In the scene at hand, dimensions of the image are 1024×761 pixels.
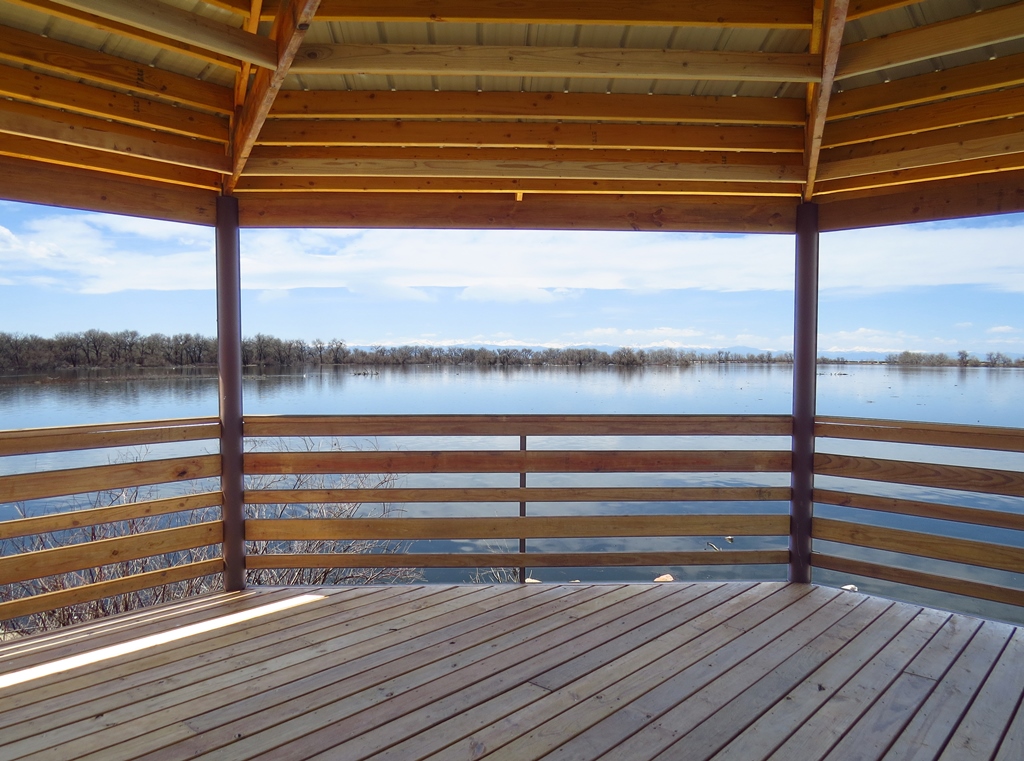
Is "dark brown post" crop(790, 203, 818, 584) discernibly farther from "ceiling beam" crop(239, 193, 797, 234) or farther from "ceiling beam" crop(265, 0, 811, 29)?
"ceiling beam" crop(265, 0, 811, 29)

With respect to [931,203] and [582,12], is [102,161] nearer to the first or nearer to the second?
[582,12]

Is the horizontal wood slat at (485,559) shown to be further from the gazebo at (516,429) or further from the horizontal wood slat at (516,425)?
the horizontal wood slat at (516,425)

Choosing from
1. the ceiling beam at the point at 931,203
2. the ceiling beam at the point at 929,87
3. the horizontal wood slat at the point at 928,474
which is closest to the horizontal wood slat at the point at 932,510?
the horizontal wood slat at the point at 928,474

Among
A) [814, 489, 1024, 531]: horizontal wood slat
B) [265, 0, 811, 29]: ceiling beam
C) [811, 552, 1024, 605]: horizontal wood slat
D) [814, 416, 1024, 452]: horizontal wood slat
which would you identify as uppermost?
[265, 0, 811, 29]: ceiling beam

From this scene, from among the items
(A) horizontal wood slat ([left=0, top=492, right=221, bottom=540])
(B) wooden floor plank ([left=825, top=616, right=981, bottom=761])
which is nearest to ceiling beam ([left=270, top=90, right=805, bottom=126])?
(A) horizontal wood slat ([left=0, top=492, right=221, bottom=540])

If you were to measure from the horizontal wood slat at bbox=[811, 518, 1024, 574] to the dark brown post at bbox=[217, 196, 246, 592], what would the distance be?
3.30 m

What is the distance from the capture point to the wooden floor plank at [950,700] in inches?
79.9

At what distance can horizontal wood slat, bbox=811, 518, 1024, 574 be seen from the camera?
311cm

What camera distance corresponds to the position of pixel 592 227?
11.9 feet

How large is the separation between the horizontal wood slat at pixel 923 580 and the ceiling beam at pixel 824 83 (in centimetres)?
209

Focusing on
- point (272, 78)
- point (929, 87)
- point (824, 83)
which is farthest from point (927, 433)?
A: point (272, 78)

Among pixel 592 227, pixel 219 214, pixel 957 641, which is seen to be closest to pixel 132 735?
pixel 219 214

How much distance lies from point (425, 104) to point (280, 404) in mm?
6135

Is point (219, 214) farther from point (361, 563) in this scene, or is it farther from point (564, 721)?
point (564, 721)
